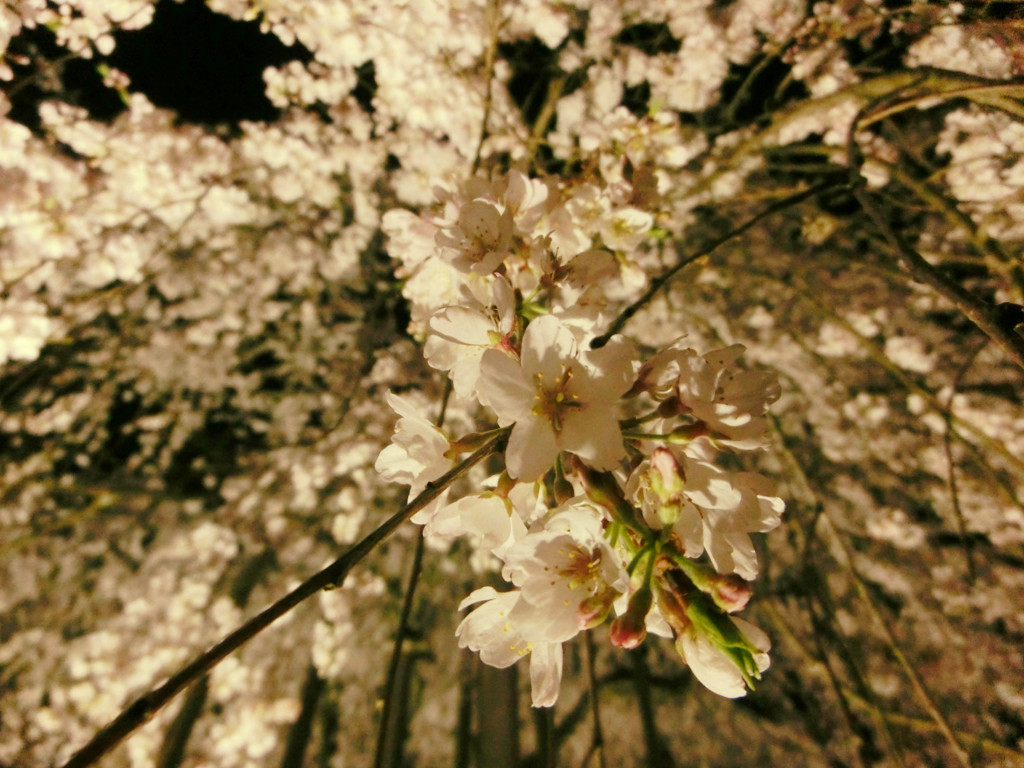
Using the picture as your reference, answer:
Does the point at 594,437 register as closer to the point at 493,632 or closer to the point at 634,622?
the point at 634,622

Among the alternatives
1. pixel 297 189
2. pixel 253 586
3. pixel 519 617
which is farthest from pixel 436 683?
pixel 519 617

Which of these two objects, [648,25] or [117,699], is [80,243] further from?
[648,25]

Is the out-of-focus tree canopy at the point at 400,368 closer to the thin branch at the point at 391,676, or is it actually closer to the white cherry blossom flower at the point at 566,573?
the thin branch at the point at 391,676

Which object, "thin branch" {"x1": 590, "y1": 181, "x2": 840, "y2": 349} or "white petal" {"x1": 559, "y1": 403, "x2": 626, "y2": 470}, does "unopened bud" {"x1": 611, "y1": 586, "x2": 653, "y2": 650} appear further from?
"thin branch" {"x1": 590, "y1": 181, "x2": 840, "y2": 349}

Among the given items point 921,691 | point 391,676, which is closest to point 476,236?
point 391,676

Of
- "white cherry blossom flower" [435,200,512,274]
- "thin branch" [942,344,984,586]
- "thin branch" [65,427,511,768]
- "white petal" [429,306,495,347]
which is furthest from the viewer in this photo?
"thin branch" [942,344,984,586]

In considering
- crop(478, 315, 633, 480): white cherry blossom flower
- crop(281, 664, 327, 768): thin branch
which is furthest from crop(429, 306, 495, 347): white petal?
crop(281, 664, 327, 768): thin branch
